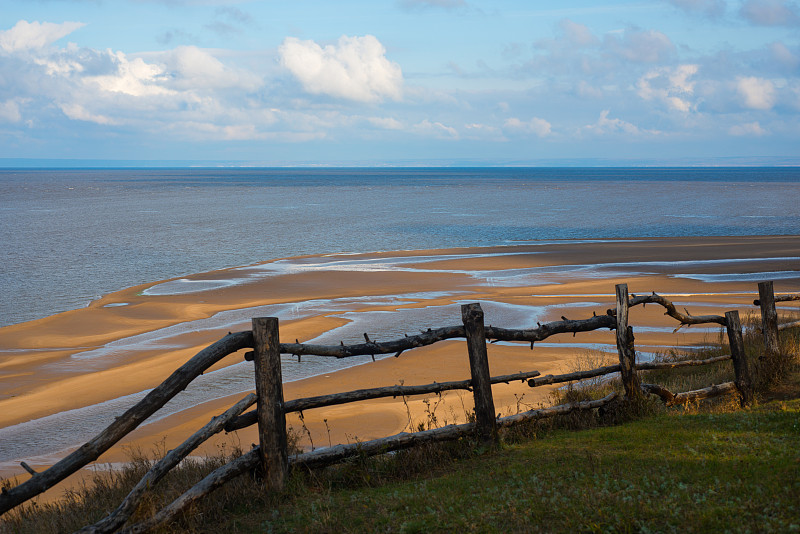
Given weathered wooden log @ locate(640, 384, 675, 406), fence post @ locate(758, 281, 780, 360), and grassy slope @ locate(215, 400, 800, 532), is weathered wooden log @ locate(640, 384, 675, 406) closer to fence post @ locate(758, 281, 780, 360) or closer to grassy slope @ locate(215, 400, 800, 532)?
grassy slope @ locate(215, 400, 800, 532)

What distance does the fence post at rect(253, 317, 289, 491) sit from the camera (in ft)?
19.7

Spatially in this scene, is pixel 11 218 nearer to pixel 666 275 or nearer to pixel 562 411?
pixel 666 275

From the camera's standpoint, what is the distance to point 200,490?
558cm

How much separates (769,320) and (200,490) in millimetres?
8042

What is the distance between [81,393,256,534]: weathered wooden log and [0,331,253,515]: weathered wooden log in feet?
1.24

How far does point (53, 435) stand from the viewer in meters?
11.3

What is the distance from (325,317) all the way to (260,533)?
14.8 m

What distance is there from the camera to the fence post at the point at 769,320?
9570 millimetres

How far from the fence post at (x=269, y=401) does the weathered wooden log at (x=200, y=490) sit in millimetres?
134

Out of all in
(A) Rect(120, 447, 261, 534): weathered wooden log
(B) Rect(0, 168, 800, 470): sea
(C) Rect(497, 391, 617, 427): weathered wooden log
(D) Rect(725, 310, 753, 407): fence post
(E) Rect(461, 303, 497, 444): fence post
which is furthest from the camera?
(B) Rect(0, 168, 800, 470): sea

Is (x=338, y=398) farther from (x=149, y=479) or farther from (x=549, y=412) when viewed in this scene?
(x=549, y=412)

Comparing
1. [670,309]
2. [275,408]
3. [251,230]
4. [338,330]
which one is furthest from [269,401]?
[251,230]

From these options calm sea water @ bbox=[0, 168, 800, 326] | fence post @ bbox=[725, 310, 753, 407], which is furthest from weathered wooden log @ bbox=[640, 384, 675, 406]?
calm sea water @ bbox=[0, 168, 800, 326]

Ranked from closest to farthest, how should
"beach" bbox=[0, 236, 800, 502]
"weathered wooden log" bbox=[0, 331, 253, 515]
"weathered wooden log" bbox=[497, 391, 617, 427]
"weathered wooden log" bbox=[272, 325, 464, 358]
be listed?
1. "weathered wooden log" bbox=[0, 331, 253, 515]
2. "weathered wooden log" bbox=[272, 325, 464, 358]
3. "weathered wooden log" bbox=[497, 391, 617, 427]
4. "beach" bbox=[0, 236, 800, 502]
